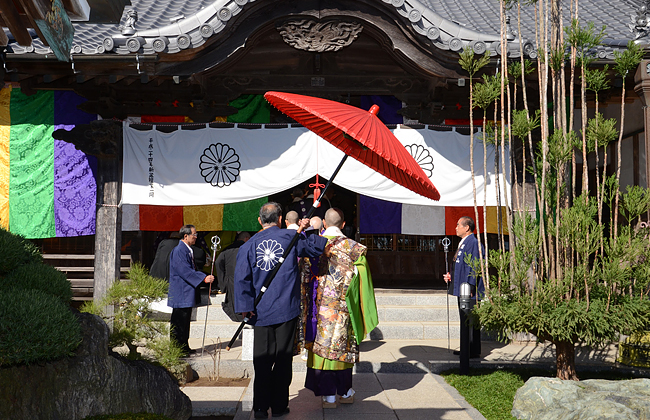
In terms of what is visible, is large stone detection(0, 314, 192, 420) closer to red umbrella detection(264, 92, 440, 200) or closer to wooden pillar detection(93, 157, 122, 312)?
red umbrella detection(264, 92, 440, 200)

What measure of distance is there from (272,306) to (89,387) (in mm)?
1651

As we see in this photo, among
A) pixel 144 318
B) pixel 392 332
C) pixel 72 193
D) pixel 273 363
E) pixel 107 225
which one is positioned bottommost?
pixel 392 332

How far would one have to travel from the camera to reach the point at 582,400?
4.44m

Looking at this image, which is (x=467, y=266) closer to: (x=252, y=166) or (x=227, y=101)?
(x=252, y=166)

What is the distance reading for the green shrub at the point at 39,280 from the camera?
11.9ft

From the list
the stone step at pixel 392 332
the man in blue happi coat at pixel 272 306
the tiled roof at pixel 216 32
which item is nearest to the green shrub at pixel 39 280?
the man in blue happi coat at pixel 272 306

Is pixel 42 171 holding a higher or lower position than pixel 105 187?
higher

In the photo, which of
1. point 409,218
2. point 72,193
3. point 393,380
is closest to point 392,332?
point 393,380

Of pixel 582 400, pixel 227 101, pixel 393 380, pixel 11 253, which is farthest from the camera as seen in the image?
pixel 227 101

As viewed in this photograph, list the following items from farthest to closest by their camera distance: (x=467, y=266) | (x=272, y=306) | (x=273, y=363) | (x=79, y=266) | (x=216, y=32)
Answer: (x=79, y=266) < (x=216, y=32) < (x=467, y=266) < (x=273, y=363) < (x=272, y=306)

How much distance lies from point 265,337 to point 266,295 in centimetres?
39

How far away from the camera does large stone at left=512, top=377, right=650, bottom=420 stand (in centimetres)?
419

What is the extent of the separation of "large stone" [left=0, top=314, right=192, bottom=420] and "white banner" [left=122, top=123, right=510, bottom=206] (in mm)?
4156

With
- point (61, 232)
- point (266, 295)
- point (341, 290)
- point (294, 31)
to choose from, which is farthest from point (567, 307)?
point (61, 232)
